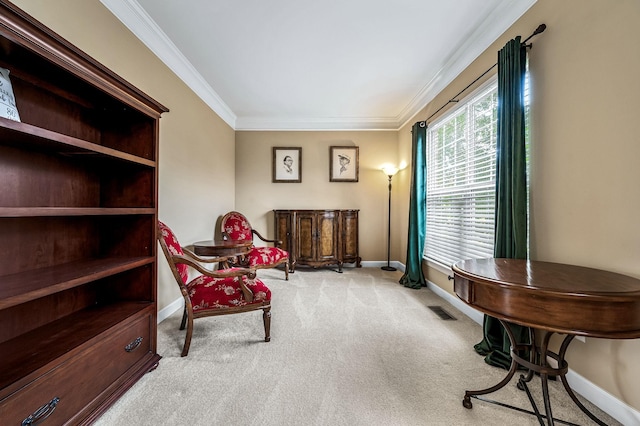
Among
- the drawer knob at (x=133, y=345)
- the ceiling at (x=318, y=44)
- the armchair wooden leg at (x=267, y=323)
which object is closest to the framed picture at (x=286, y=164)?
the ceiling at (x=318, y=44)

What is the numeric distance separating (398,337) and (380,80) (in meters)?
2.96

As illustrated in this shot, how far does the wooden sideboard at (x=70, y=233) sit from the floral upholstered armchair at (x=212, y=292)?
18 cm

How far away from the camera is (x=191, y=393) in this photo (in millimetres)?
1453

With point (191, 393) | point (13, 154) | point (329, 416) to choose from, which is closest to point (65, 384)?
point (191, 393)

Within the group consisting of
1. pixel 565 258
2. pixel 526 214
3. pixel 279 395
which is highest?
pixel 526 214

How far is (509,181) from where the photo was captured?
1.79m

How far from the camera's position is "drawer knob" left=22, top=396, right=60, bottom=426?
0.98 m

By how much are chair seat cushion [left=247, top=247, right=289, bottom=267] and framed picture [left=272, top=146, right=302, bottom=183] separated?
153cm

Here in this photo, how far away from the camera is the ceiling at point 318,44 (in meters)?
1.98

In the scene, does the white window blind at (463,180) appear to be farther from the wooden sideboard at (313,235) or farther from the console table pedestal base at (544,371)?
the wooden sideboard at (313,235)

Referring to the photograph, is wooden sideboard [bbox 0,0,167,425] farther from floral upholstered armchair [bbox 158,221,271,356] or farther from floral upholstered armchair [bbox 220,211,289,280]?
floral upholstered armchair [bbox 220,211,289,280]

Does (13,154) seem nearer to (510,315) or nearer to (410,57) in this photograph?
(510,315)

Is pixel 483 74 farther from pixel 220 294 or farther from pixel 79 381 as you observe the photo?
pixel 79 381

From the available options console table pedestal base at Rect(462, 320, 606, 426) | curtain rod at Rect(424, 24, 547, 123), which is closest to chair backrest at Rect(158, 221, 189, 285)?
console table pedestal base at Rect(462, 320, 606, 426)
